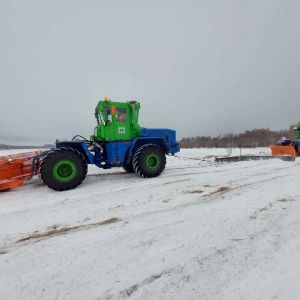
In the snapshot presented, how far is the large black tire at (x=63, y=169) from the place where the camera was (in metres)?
6.48

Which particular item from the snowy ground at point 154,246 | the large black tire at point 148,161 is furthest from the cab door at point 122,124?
the snowy ground at point 154,246

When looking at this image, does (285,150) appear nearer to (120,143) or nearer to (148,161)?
(148,161)

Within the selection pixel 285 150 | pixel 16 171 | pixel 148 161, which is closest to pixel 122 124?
pixel 148 161

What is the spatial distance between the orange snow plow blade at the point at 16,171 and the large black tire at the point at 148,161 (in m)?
3.03

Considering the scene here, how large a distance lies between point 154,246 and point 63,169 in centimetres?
451

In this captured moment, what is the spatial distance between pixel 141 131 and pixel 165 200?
12.7 feet

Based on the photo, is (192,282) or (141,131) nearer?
(192,282)

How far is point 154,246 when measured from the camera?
3.04 m

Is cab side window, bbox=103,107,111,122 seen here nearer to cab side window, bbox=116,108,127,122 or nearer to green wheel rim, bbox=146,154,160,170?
cab side window, bbox=116,108,127,122

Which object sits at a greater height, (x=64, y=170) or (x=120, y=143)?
(x=120, y=143)

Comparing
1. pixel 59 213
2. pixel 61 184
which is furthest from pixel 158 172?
pixel 59 213

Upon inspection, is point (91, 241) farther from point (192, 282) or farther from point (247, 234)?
point (247, 234)

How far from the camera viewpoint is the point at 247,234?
3.27 metres

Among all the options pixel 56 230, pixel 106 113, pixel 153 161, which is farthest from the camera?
pixel 153 161
